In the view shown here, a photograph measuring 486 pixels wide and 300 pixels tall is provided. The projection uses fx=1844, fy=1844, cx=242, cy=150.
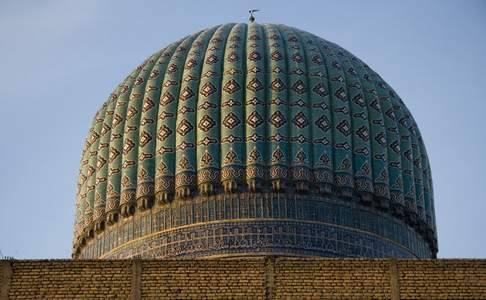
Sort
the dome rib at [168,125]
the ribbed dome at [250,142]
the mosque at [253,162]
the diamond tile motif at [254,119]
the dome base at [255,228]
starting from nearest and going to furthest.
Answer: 1. the dome base at [255,228]
2. the mosque at [253,162]
3. the ribbed dome at [250,142]
4. the dome rib at [168,125]
5. the diamond tile motif at [254,119]

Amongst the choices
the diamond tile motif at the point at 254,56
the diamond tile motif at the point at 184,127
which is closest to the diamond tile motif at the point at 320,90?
the diamond tile motif at the point at 254,56

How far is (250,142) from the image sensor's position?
21859 mm

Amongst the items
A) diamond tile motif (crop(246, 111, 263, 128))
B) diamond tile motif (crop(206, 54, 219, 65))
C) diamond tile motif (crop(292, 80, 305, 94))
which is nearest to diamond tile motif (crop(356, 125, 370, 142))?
diamond tile motif (crop(292, 80, 305, 94))

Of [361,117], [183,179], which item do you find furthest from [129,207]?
[361,117]

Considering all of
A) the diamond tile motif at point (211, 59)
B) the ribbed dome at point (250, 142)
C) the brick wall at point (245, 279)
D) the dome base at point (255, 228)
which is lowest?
the brick wall at point (245, 279)

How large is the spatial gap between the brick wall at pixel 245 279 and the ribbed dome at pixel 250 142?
399 cm

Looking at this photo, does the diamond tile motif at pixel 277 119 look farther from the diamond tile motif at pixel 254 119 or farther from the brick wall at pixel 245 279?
the brick wall at pixel 245 279

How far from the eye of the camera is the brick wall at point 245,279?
17.4 metres

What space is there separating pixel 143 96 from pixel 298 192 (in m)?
2.59

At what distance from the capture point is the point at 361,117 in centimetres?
2261

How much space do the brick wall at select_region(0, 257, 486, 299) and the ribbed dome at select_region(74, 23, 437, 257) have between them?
157 inches

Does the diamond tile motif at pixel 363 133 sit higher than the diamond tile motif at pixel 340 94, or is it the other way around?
the diamond tile motif at pixel 340 94

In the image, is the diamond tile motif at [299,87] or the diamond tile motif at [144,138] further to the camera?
the diamond tile motif at [299,87]

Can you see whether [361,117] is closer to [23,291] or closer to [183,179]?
[183,179]
